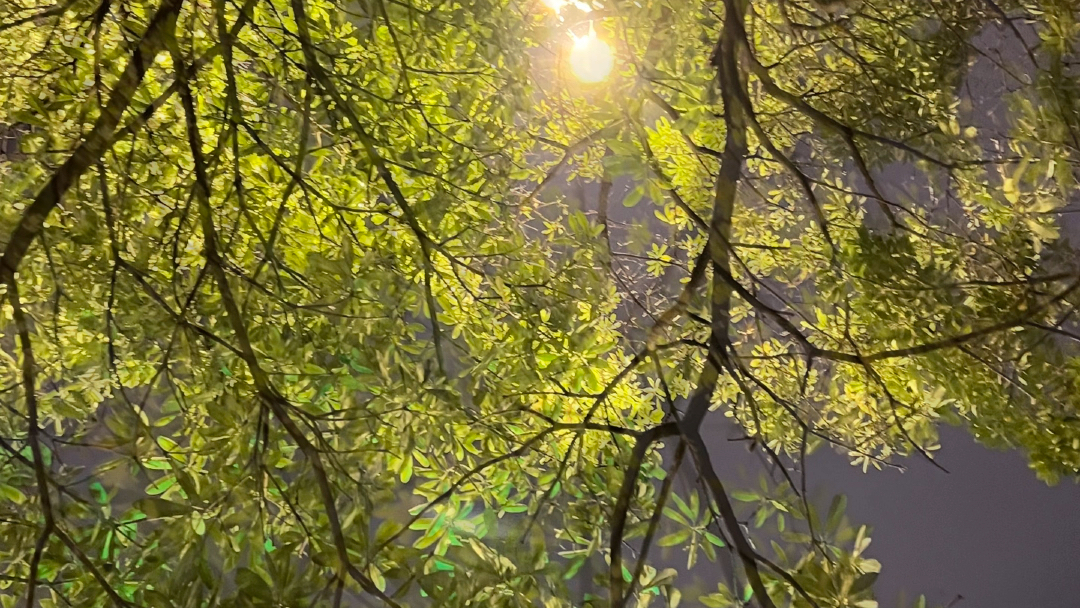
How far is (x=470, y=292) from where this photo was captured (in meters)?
1.15

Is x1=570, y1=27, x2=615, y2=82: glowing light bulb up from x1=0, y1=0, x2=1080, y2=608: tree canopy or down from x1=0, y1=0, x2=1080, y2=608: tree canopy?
up

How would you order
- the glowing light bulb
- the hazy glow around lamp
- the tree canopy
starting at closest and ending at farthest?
the tree canopy
the glowing light bulb
the hazy glow around lamp

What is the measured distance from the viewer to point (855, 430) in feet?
4.68

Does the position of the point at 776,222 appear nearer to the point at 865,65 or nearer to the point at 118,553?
the point at 865,65

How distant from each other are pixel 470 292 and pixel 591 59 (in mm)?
530

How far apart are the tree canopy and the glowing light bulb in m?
0.01

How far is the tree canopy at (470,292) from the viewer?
30.9 inches

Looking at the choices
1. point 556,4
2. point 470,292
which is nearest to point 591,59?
point 556,4

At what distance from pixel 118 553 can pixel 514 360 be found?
1.77ft

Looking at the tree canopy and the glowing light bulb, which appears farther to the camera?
the glowing light bulb

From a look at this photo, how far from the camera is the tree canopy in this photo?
0.78m

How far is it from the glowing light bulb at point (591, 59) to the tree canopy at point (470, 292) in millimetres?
10

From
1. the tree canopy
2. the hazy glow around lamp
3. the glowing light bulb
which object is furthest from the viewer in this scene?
the hazy glow around lamp

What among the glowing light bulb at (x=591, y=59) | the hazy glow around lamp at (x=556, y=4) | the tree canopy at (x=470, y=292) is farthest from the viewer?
the hazy glow around lamp at (x=556, y=4)
